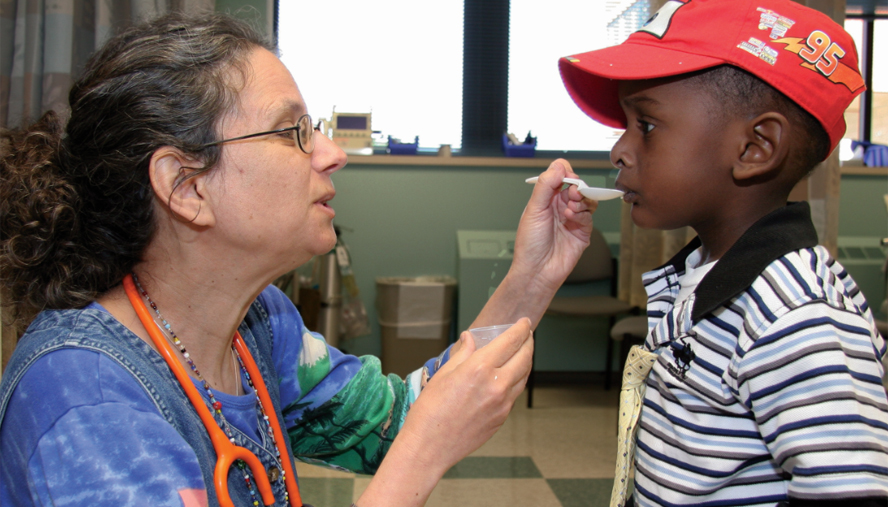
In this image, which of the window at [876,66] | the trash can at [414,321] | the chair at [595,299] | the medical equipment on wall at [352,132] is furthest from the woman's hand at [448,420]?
the window at [876,66]

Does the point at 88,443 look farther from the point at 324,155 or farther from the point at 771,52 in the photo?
the point at 771,52

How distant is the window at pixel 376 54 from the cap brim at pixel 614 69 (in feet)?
8.86

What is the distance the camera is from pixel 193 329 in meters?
0.79

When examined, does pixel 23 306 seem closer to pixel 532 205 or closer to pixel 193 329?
pixel 193 329

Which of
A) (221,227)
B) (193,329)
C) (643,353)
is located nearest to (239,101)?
(221,227)

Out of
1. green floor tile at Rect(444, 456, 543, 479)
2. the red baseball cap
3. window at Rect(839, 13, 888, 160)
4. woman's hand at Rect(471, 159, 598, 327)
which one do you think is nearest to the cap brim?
the red baseball cap

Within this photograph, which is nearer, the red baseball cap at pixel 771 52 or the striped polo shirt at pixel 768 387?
the striped polo shirt at pixel 768 387

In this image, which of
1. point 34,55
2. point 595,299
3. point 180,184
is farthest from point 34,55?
point 595,299

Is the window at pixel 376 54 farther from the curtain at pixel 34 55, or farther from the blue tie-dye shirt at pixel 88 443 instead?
the blue tie-dye shirt at pixel 88 443

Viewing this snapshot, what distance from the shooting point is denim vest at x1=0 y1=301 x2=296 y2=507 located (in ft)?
2.03

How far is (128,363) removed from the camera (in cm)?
63

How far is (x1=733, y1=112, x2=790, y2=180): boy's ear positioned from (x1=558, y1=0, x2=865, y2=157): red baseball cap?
0.04 m

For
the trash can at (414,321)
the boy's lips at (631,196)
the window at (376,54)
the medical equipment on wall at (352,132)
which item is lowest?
the trash can at (414,321)

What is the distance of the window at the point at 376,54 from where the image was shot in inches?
143
